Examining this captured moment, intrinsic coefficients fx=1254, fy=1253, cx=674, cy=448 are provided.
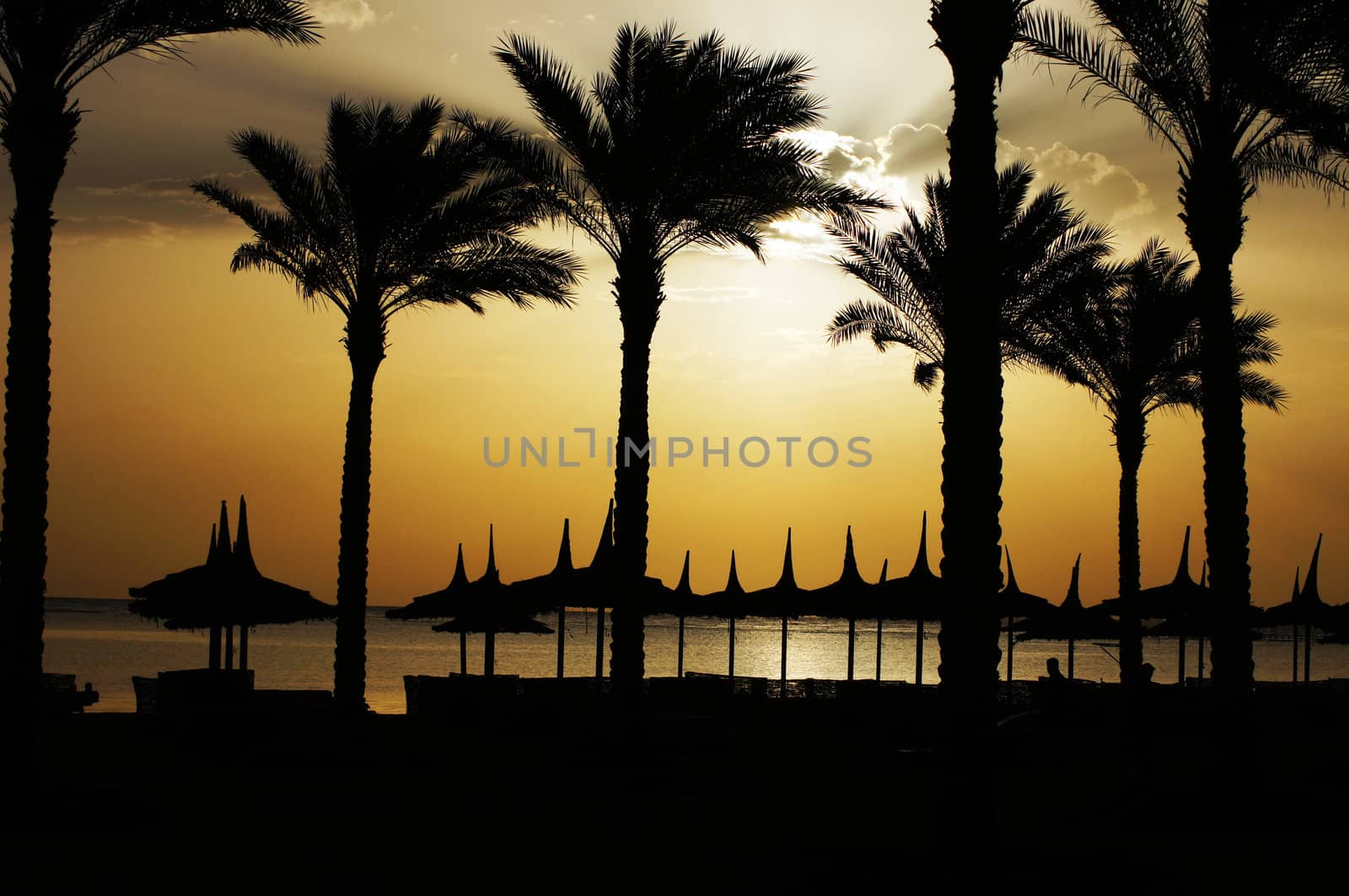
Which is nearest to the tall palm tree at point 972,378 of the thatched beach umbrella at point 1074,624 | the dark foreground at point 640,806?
the dark foreground at point 640,806

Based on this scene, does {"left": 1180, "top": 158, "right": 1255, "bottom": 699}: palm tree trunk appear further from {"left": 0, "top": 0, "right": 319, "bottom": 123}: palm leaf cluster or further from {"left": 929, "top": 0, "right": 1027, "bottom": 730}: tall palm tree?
{"left": 0, "top": 0, "right": 319, "bottom": 123}: palm leaf cluster

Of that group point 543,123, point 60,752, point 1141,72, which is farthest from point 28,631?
point 1141,72

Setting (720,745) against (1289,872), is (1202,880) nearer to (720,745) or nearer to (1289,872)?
(1289,872)

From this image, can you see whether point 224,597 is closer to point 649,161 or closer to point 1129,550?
point 649,161

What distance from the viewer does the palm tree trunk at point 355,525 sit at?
19.7 m

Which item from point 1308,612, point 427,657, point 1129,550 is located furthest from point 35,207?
point 427,657

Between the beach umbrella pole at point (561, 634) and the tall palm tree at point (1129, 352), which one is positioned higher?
the tall palm tree at point (1129, 352)

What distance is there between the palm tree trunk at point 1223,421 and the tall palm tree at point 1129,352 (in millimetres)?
8599

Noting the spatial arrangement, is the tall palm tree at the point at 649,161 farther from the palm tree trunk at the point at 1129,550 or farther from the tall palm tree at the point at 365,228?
the palm tree trunk at the point at 1129,550

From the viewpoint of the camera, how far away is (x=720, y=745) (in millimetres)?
18219

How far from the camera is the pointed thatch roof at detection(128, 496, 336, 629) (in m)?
18.2

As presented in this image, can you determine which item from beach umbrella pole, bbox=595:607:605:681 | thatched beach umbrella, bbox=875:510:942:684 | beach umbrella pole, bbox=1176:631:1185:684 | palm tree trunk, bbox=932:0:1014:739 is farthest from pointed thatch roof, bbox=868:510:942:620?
palm tree trunk, bbox=932:0:1014:739

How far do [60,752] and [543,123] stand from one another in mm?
10269

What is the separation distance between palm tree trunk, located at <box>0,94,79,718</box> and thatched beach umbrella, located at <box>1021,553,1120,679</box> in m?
19.9
